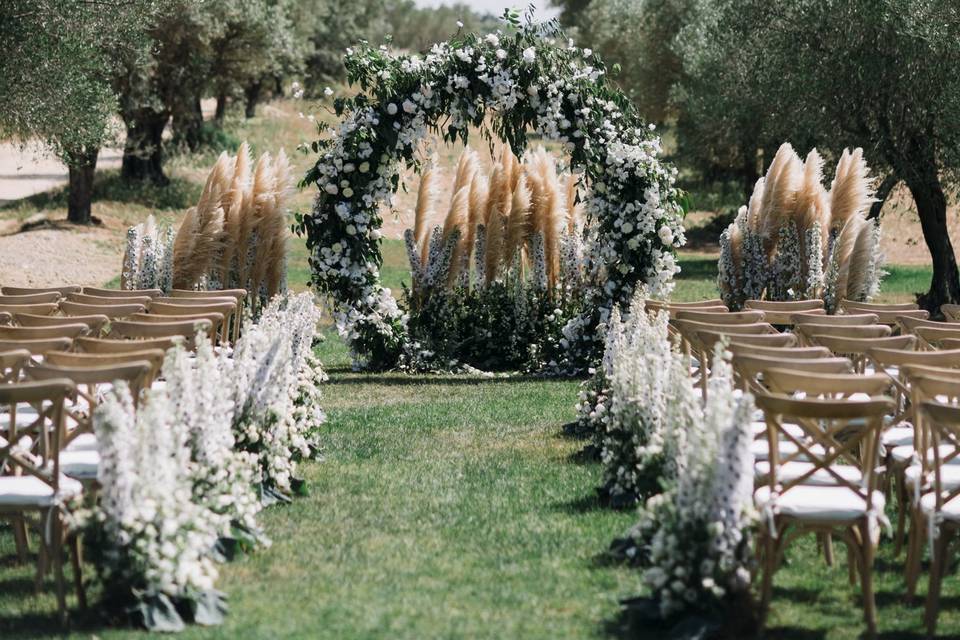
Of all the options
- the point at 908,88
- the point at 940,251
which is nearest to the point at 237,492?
the point at 908,88

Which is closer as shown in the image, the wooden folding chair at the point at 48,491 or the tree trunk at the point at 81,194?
the wooden folding chair at the point at 48,491

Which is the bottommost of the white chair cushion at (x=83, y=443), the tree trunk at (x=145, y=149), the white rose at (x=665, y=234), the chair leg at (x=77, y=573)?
the chair leg at (x=77, y=573)

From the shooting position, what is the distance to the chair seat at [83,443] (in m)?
6.90

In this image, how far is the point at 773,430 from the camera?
568cm

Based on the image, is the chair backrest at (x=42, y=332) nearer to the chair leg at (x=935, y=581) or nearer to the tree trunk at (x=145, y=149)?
the chair leg at (x=935, y=581)

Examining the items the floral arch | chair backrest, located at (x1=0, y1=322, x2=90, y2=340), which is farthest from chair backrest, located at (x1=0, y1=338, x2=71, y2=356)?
the floral arch

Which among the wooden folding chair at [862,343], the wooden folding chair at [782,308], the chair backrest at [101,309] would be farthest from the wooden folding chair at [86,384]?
the wooden folding chair at [782,308]

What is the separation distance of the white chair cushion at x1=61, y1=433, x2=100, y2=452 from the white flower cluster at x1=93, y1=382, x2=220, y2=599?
4.66ft

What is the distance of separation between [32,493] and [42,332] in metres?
2.19

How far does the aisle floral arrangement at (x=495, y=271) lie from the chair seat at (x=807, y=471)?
26.7 ft

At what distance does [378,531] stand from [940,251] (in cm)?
1562

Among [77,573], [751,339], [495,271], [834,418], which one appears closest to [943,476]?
[834,418]

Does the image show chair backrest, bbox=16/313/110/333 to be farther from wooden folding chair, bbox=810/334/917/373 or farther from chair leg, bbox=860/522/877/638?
chair leg, bbox=860/522/877/638

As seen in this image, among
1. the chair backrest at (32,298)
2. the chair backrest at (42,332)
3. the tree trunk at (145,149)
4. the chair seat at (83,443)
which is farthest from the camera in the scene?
the tree trunk at (145,149)
